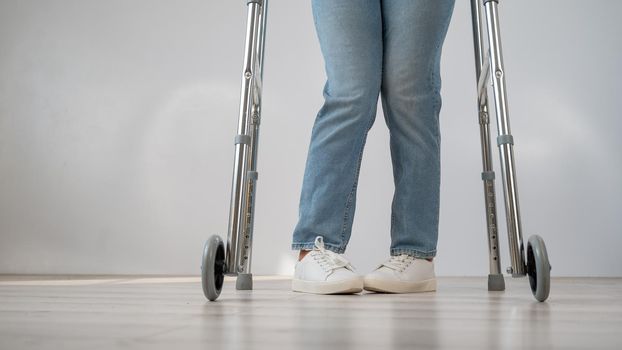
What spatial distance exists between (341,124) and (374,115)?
75 mm

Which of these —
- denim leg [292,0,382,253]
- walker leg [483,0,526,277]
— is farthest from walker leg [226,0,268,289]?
walker leg [483,0,526,277]

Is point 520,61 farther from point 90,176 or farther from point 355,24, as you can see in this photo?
point 90,176

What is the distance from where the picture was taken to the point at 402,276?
3.76 feet

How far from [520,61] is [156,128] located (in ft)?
6.20

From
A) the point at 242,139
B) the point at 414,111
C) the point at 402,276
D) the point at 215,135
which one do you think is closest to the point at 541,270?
the point at 402,276

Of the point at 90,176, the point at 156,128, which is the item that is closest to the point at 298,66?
the point at 156,128

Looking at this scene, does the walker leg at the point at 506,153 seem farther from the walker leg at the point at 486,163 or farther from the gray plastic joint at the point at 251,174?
the gray plastic joint at the point at 251,174

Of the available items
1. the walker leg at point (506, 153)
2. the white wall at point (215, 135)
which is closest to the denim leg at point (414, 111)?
the walker leg at point (506, 153)

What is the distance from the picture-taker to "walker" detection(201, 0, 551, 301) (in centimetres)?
91

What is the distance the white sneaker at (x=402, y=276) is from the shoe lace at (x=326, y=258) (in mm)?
58

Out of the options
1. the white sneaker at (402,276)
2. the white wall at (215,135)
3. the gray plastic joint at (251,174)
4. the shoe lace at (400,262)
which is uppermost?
the white wall at (215,135)

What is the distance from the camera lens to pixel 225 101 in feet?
10.4

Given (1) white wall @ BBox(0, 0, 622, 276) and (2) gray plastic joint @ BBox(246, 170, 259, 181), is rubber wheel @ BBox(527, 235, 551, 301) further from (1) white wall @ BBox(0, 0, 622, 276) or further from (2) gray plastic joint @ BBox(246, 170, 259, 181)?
(1) white wall @ BBox(0, 0, 622, 276)

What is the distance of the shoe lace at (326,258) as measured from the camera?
110 centimetres
